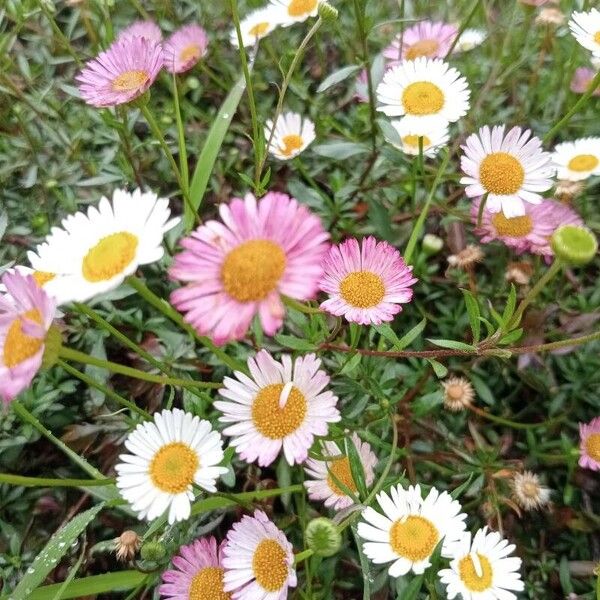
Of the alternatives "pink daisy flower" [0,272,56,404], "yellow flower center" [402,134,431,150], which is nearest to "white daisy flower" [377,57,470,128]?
"yellow flower center" [402,134,431,150]

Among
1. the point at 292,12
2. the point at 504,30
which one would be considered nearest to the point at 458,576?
the point at 292,12

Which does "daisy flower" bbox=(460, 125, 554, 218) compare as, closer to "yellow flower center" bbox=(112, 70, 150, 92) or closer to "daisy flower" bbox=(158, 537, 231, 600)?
"yellow flower center" bbox=(112, 70, 150, 92)

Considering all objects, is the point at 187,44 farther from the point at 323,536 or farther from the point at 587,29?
the point at 323,536

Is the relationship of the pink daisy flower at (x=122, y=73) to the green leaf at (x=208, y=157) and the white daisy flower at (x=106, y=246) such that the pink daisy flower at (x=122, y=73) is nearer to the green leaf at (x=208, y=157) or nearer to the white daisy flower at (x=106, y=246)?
the green leaf at (x=208, y=157)

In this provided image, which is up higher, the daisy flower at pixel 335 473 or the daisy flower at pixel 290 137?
the daisy flower at pixel 290 137

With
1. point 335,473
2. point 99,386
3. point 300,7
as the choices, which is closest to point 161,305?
point 99,386

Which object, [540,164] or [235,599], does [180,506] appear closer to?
[235,599]

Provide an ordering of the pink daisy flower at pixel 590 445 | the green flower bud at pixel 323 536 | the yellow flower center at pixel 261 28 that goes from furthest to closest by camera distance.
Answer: the yellow flower center at pixel 261 28 → the pink daisy flower at pixel 590 445 → the green flower bud at pixel 323 536

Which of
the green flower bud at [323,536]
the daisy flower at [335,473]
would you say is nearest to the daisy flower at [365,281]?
the daisy flower at [335,473]
